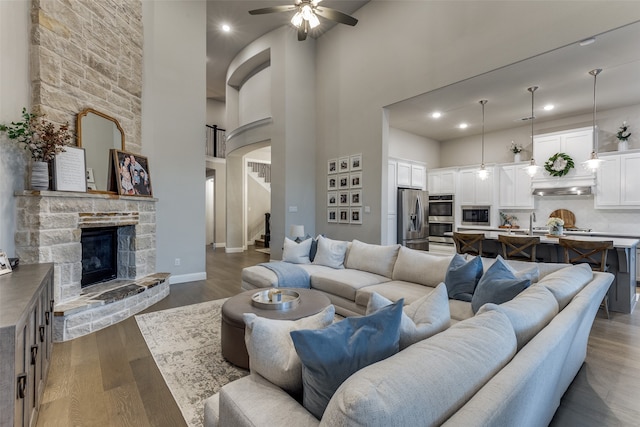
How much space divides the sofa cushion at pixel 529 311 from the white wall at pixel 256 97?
6.33m

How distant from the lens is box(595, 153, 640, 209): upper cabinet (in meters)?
5.11

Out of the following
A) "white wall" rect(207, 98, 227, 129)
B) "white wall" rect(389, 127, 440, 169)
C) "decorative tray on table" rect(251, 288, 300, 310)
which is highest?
"white wall" rect(207, 98, 227, 129)

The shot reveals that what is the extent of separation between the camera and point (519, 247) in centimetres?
406

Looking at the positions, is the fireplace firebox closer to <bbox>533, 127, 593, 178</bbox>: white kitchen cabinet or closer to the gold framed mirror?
the gold framed mirror

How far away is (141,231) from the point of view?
168 inches

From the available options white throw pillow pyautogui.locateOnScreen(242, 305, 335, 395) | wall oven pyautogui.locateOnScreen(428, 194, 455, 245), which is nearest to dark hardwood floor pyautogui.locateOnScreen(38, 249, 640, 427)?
white throw pillow pyautogui.locateOnScreen(242, 305, 335, 395)

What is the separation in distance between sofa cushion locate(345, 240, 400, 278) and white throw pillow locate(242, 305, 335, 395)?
2.52 meters

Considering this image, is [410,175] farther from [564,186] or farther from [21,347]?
[21,347]

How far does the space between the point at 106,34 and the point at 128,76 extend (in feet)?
1.75

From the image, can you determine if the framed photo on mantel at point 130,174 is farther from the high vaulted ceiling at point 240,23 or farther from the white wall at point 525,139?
the white wall at point 525,139

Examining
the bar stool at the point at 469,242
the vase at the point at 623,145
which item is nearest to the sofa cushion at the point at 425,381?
the bar stool at the point at 469,242

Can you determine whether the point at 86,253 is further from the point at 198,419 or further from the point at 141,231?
the point at 198,419

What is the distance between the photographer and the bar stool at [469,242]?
172 inches

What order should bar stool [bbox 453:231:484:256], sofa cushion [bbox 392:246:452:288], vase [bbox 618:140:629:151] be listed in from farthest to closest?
Result: vase [bbox 618:140:629:151] < bar stool [bbox 453:231:484:256] < sofa cushion [bbox 392:246:452:288]
